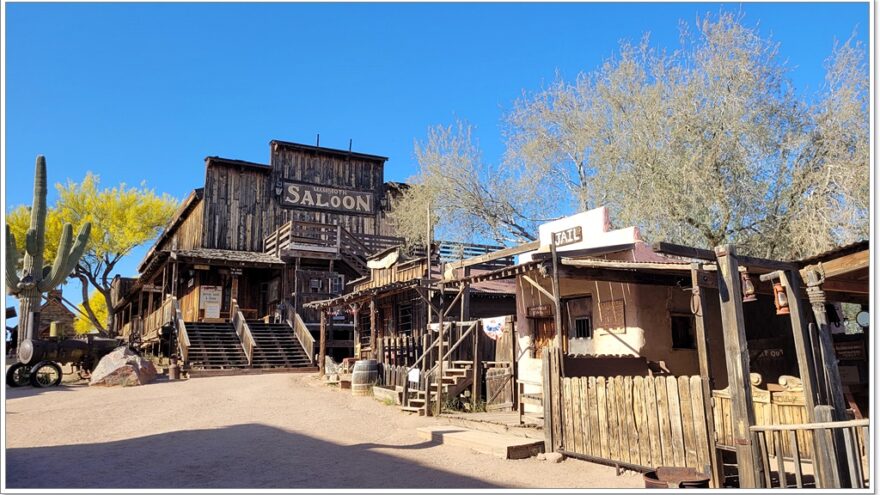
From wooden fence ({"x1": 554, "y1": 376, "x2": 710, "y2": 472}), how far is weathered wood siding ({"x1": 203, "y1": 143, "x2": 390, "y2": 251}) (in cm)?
2314

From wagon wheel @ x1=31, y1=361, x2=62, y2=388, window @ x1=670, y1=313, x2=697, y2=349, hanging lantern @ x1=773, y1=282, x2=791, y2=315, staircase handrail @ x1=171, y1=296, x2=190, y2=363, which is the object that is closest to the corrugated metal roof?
hanging lantern @ x1=773, y1=282, x2=791, y2=315

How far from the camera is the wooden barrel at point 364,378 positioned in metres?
15.8

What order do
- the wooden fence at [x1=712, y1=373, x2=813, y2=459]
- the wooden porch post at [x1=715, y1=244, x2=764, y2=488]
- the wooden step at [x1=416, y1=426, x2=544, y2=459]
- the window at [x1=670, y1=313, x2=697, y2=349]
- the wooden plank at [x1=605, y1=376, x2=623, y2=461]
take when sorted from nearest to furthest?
the wooden porch post at [x1=715, y1=244, x2=764, y2=488] → the wooden plank at [x1=605, y1=376, x2=623, y2=461] → the wooden fence at [x1=712, y1=373, x2=813, y2=459] → the wooden step at [x1=416, y1=426, x2=544, y2=459] → the window at [x1=670, y1=313, x2=697, y2=349]

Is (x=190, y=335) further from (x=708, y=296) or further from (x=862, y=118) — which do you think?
(x=862, y=118)

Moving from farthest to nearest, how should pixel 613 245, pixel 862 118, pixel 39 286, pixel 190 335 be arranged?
pixel 190 335 < pixel 39 286 < pixel 862 118 < pixel 613 245

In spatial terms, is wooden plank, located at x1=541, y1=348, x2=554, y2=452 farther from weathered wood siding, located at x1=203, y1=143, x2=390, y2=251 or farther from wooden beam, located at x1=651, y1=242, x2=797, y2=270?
weathered wood siding, located at x1=203, y1=143, x2=390, y2=251

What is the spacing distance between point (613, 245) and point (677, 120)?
4305mm

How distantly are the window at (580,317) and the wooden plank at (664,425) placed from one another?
16.5 feet

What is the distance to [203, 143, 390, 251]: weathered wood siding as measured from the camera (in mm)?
29016

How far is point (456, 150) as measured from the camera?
68.5 ft

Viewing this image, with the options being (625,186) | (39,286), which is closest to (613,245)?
(625,186)

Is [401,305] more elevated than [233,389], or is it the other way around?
[401,305]

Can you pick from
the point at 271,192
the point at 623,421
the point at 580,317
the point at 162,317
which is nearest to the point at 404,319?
the point at 580,317

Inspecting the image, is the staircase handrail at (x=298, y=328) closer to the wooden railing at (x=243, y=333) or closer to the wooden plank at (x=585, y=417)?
the wooden railing at (x=243, y=333)
